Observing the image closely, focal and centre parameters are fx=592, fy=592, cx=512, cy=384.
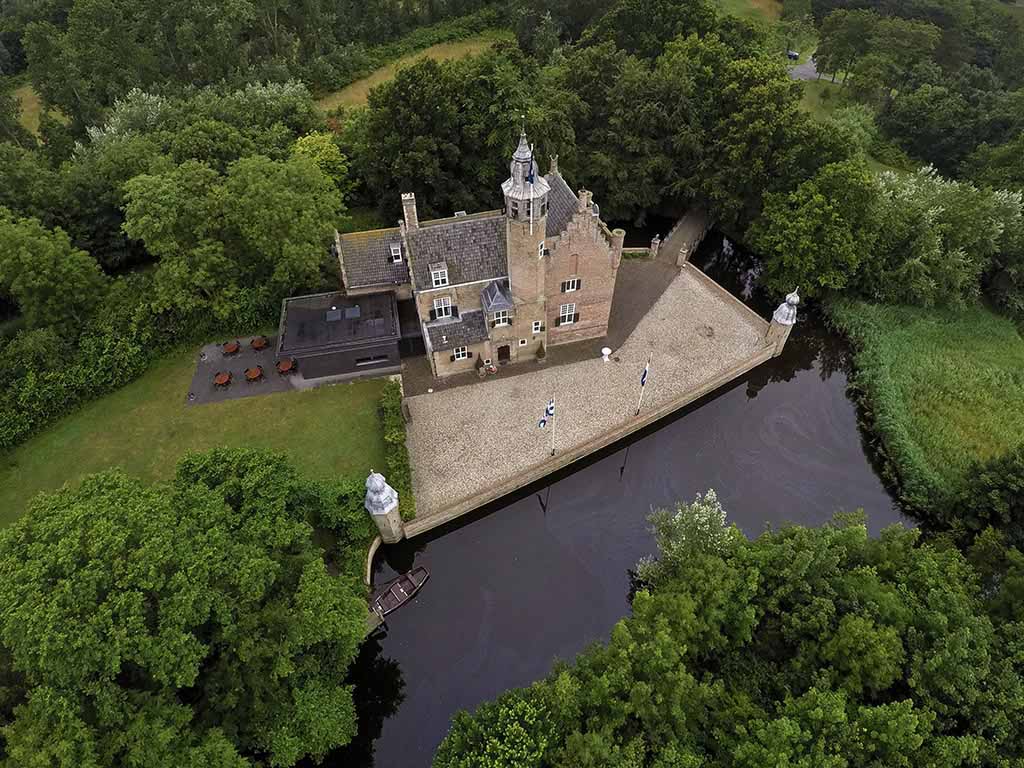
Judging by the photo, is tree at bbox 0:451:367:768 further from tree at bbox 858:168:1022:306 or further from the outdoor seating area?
tree at bbox 858:168:1022:306

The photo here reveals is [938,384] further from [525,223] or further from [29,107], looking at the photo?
[29,107]

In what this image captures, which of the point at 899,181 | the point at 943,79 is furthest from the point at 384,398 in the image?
the point at 943,79

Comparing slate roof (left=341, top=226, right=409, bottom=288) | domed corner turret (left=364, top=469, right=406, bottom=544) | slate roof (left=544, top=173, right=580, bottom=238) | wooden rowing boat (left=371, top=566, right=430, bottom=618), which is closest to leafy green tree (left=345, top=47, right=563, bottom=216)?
slate roof (left=341, top=226, right=409, bottom=288)

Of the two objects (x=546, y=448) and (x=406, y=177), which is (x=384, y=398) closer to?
(x=546, y=448)

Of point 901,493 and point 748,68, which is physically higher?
point 748,68

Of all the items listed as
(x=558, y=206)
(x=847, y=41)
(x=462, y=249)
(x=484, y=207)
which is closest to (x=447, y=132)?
(x=484, y=207)

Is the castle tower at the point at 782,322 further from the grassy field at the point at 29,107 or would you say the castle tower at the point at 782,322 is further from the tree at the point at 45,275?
the grassy field at the point at 29,107

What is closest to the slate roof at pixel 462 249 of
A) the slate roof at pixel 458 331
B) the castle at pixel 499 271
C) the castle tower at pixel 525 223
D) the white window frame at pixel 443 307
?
the castle at pixel 499 271
